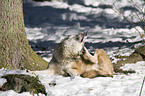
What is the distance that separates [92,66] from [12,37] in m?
2.07

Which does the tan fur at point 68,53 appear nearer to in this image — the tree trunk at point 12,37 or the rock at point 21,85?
the tree trunk at point 12,37

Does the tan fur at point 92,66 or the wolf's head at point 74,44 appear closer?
the wolf's head at point 74,44

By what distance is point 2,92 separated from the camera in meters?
3.54

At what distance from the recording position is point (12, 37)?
16.7 feet

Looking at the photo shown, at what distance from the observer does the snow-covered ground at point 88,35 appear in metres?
4.23

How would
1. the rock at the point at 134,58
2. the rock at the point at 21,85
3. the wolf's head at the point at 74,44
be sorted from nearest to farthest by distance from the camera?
the rock at the point at 21,85, the wolf's head at the point at 74,44, the rock at the point at 134,58

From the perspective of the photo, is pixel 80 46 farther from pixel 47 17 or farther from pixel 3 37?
pixel 47 17

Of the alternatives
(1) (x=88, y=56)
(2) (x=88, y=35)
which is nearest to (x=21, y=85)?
(1) (x=88, y=56)

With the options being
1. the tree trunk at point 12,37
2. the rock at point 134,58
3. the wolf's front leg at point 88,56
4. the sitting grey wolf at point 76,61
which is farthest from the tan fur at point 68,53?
the rock at point 134,58

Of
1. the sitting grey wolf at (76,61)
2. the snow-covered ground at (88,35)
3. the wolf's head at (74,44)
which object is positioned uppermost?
the wolf's head at (74,44)

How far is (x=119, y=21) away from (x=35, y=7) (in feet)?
23.4

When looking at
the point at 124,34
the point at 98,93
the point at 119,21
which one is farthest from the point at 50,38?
the point at 98,93

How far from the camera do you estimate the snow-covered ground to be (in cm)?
423

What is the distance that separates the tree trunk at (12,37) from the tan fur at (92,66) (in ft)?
4.59
